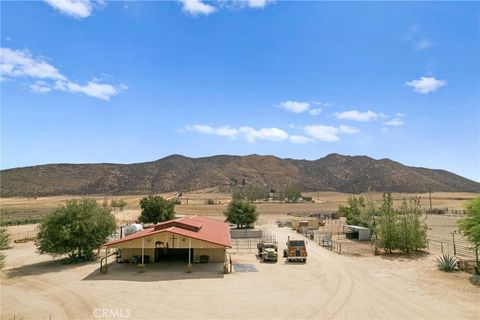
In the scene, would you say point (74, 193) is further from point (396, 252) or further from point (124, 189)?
point (396, 252)

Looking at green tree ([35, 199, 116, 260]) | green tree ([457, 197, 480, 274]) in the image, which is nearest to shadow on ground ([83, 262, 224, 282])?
green tree ([35, 199, 116, 260])

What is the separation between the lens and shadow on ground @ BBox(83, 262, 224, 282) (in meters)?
28.8

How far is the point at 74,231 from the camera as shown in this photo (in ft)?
116

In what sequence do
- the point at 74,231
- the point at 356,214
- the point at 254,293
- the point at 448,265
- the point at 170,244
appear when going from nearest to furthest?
the point at 254,293, the point at 448,265, the point at 170,244, the point at 74,231, the point at 356,214

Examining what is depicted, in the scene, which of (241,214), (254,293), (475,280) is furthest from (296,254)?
(241,214)

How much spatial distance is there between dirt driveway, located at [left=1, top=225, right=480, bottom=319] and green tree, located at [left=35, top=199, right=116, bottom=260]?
220 cm

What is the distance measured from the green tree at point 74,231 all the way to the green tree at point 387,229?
28.2 meters

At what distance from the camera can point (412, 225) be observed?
38531 millimetres

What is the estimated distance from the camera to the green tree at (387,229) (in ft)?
126

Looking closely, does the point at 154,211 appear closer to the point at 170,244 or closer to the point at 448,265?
the point at 170,244

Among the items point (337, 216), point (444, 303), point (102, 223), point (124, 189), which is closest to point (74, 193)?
point (124, 189)

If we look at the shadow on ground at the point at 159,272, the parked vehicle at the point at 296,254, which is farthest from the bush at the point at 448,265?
the shadow on ground at the point at 159,272

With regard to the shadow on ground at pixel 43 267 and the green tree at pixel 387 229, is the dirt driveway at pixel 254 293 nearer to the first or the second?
the shadow on ground at pixel 43 267

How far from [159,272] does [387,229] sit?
2323 cm
